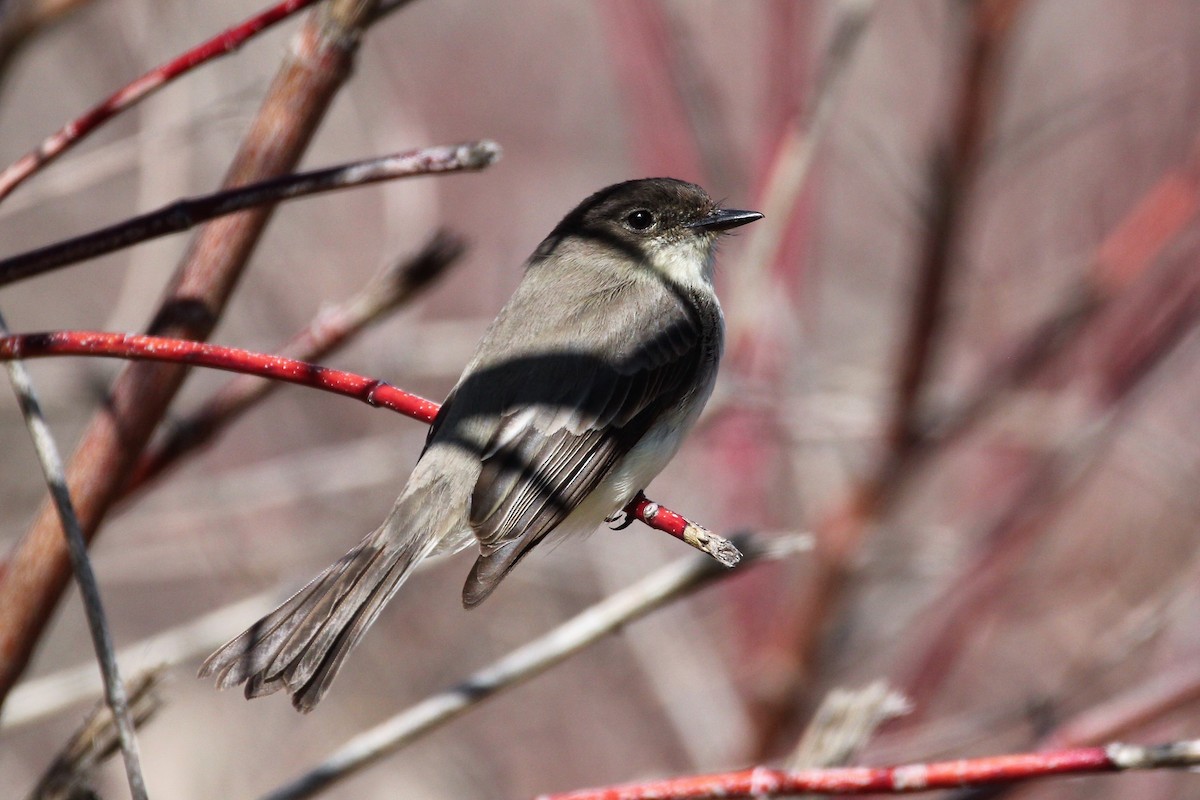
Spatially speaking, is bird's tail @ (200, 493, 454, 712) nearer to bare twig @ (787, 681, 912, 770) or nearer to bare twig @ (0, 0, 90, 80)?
bare twig @ (787, 681, 912, 770)

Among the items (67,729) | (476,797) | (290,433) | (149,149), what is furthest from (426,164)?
(67,729)

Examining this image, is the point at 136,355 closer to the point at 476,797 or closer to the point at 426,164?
the point at 426,164

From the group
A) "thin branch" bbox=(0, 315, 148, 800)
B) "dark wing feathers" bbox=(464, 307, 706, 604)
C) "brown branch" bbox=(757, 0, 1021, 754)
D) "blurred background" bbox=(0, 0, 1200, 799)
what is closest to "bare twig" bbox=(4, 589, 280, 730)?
"blurred background" bbox=(0, 0, 1200, 799)

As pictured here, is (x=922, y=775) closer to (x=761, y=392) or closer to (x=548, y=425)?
(x=548, y=425)

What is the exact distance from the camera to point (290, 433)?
5.88 metres

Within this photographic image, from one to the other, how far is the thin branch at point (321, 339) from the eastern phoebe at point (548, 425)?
27 centimetres

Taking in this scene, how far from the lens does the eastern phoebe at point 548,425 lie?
98.7 inches

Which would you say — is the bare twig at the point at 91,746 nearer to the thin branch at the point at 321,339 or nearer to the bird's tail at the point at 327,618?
the bird's tail at the point at 327,618

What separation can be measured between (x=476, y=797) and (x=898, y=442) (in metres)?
2.39

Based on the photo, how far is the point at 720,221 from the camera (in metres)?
3.28

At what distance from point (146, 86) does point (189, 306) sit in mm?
545

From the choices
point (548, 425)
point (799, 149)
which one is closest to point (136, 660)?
point (548, 425)

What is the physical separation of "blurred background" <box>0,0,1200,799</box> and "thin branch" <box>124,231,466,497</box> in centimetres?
43

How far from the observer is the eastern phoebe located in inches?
98.7
